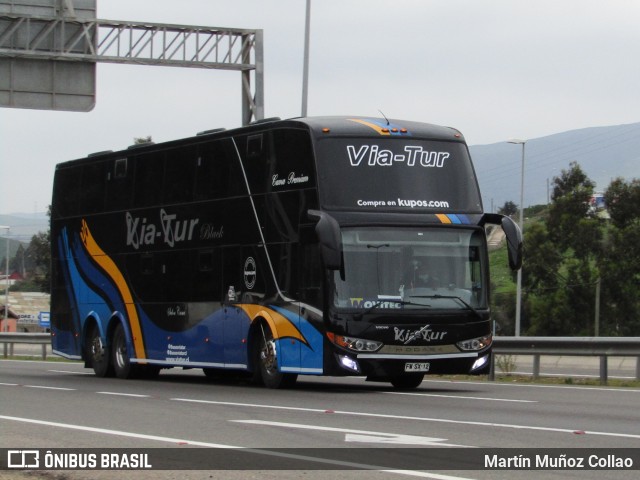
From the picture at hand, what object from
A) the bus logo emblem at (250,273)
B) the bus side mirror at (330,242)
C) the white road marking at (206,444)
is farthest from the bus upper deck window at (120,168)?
the white road marking at (206,444)

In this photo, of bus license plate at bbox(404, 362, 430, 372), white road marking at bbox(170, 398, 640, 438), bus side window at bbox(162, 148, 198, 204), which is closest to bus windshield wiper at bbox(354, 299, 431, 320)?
bus license plate at bbox(404, 362, 430, 372)

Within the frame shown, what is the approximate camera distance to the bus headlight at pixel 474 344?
20500 mm

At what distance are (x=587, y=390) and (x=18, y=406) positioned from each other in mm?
8565

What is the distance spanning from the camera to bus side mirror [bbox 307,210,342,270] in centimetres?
1925

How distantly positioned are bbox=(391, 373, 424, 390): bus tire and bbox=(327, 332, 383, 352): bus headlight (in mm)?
1648

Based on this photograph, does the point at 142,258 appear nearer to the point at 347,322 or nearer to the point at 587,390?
the point at 347,322

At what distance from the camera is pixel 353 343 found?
783 inches

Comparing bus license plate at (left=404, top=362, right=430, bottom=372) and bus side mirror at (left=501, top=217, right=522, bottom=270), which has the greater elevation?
bus side mirror at (left=501, top=217, right=522, bottom=270)

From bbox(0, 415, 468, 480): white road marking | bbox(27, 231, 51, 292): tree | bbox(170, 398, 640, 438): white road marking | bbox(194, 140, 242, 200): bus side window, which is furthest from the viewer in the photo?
bbox(27, 231, 51, 292): tree

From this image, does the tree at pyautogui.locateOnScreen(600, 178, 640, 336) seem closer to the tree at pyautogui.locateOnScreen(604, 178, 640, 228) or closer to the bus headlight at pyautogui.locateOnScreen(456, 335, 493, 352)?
the tree at pyautogui.locateOnScreen(604, 178, 640, 228)

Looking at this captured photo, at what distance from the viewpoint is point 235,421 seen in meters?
15.1

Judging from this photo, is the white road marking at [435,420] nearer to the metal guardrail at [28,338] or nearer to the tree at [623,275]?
the metal guardrail at [28,338]

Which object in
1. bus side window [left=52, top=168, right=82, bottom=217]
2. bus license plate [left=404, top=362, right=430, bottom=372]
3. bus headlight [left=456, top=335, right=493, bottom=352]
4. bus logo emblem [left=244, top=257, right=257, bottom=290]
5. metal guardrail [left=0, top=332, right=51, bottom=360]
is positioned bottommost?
metal guardrail [left=0, top=332, right=51, bottom=360]

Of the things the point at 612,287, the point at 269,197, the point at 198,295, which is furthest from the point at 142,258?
the point at 612,287
